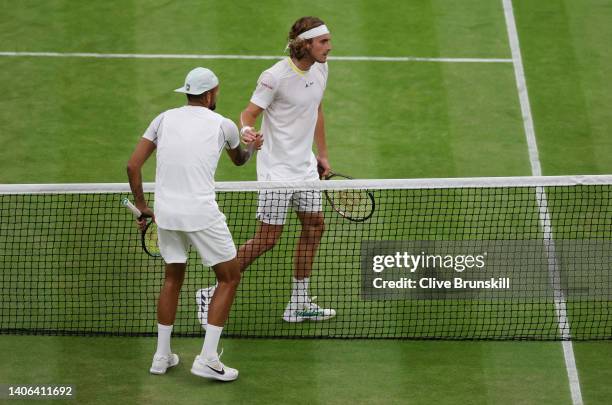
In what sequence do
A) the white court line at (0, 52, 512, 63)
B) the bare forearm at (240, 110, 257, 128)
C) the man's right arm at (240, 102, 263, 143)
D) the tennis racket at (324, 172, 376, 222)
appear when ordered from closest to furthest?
the man's right arm at (240, 102, 263, 143), the bare forearm at (240, 110, 257, 128), the tennis racket at (324, 172, 376, 222), the white court line at (0, 52, 512, 63)

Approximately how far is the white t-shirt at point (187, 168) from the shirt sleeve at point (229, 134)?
1cm

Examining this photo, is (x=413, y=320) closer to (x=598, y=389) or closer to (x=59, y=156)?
(x=598, y=389)

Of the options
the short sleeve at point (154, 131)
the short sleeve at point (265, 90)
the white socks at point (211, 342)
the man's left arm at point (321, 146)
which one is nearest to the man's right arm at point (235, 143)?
the short sleeve at point (154, 131)

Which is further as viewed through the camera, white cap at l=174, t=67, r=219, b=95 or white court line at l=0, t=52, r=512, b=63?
white court line at l=0, t=52, r=512, b=63

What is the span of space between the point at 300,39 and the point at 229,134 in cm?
126

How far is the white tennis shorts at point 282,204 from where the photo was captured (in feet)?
33.0

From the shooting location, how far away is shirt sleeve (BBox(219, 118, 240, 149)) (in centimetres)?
910

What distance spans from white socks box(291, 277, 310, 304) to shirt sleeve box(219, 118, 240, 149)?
172 cm

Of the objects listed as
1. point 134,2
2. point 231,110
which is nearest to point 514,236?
point 231,110

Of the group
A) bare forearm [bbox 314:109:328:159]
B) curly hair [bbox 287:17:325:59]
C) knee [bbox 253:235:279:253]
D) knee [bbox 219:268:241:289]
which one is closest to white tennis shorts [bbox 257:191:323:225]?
knee [bbox 253:235:279:253]

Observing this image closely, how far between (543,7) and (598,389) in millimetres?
6988

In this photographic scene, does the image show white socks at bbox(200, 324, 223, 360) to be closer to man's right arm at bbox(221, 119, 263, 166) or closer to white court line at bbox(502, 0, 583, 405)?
man's right arm at bbox(221, 119, 263, 166)

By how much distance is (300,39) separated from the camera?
990 cm

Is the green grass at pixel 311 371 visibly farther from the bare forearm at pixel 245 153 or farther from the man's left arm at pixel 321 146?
the bare forearm at pixel 245 153
